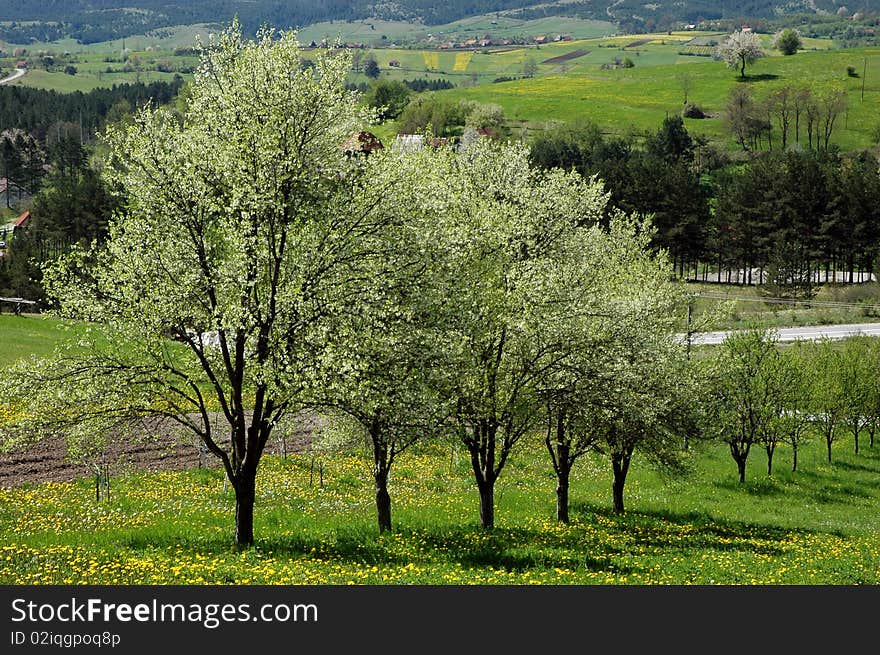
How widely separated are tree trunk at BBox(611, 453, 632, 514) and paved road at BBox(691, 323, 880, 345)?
129 feet

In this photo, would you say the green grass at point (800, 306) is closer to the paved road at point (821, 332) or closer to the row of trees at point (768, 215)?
the paved road at point (821, 332)

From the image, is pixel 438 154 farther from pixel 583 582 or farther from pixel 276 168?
pixel 583 582

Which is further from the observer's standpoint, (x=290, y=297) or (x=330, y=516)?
(x=330, y=516)

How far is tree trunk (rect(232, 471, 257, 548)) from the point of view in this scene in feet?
66.3

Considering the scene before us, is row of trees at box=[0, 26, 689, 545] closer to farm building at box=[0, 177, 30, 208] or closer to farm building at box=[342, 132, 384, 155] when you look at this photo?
farm building at box=[342, 132, 384, 155]

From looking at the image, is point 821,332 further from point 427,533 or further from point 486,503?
point 427,533

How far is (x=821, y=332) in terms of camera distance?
7544 cm

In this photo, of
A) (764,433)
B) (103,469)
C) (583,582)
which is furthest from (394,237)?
(764,433)

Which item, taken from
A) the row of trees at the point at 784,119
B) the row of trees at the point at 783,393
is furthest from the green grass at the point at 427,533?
the row of trees at the point at 784,119

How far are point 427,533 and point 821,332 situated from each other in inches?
2501

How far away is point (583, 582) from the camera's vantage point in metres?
17.2

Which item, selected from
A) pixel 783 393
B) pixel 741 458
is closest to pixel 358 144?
pixel 741 458

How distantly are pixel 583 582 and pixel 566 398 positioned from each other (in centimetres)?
694

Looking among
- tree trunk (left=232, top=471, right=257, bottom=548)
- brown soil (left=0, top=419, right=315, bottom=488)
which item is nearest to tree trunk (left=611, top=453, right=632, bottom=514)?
brown soil (left=0, top=419, right=315, bottom=488)
